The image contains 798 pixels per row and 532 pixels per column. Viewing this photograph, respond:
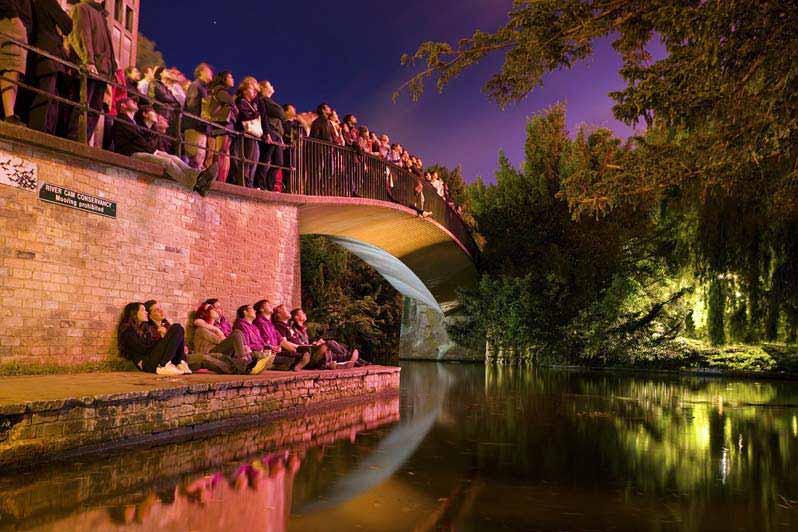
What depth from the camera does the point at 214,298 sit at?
11.5 metres

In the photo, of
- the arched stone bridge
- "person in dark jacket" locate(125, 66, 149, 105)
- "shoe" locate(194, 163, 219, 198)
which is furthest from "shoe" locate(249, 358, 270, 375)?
"person in dark jacket" locate(125, 66, 149, 105)

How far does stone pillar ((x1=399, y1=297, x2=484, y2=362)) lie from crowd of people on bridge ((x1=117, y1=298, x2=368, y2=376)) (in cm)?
1849

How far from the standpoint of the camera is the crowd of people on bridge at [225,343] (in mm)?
9047

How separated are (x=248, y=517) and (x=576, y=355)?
23497 mm

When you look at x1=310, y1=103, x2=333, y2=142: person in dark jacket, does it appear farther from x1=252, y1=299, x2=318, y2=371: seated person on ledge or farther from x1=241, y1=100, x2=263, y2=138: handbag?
x1=252, y1=299, x2=318, y2=371: seated person on ledge

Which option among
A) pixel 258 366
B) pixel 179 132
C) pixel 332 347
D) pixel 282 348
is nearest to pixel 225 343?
pixel 258 366

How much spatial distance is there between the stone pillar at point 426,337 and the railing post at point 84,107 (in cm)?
2265

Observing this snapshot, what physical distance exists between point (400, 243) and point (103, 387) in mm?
16131

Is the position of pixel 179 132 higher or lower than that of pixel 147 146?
higher

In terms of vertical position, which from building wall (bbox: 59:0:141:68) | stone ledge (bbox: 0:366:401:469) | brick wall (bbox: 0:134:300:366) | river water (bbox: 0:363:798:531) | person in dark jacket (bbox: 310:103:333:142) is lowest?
river water (bbox: 0:363:798:531)

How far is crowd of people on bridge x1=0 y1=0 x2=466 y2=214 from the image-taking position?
867cm

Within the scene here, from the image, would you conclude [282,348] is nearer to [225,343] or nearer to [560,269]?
[225,343]

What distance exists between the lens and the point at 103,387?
691 cm

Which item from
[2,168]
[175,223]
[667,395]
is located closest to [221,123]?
[175,223]
